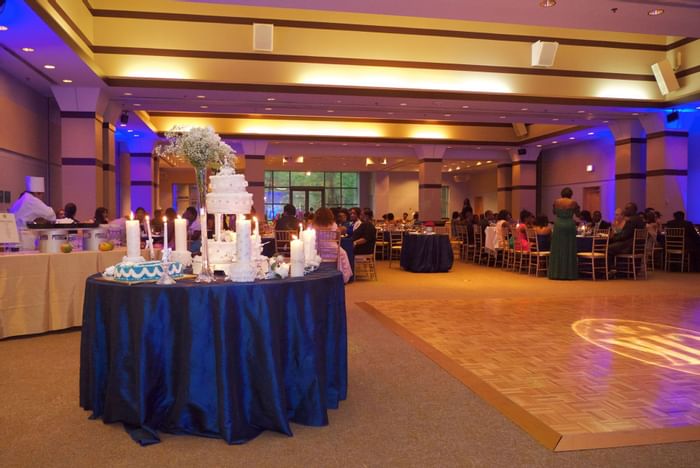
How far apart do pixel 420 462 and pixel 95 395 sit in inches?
74.2

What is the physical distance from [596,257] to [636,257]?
100 cm

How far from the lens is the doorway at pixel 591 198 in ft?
58.6

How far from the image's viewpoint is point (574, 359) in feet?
15.1

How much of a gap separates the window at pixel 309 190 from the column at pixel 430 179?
33.4 feet

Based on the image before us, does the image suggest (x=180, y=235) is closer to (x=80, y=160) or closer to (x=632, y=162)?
(x=80, y=160)

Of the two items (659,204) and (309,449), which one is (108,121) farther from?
(659,204)

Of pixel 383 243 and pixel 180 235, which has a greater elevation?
pixel 180 235

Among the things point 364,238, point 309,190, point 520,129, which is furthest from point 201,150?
point 309,190

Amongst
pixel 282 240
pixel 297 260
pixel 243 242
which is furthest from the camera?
pixel 282 240

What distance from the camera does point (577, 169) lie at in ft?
61.7

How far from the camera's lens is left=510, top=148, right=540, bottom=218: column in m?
19.2

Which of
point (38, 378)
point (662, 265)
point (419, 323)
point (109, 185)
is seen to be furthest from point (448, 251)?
point (38, 378)

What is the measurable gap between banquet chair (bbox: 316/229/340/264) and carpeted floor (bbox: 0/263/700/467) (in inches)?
145

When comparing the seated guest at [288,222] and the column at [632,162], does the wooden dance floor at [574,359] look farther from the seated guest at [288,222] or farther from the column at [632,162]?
the column at [632,162]
